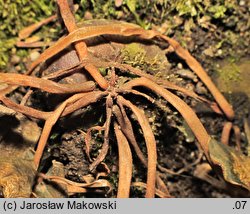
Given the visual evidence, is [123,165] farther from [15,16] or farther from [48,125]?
[15,16]

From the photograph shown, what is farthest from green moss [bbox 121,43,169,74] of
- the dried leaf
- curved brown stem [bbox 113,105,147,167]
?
the dried leaf

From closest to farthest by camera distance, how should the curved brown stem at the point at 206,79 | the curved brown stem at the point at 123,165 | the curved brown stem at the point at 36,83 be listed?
1. the curved brown stem at the point at 36,83
2. the curved brown stem at the point at 123,165
3. the curved brown stem at the point at 206,79

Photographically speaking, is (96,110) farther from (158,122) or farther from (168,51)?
(168,51)

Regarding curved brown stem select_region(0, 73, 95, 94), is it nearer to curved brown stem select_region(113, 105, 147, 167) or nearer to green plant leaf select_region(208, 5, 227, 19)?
curved brown stem select_region(113, 105, 147, 167)

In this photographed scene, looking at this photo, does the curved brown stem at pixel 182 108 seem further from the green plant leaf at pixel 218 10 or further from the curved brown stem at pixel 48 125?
the green plant leaf at pixel 218 10

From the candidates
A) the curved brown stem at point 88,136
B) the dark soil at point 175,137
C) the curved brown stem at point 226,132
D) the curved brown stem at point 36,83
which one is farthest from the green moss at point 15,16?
the curved brown stem at point 226,132

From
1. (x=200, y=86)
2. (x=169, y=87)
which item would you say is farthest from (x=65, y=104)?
(x=200, y=86)
